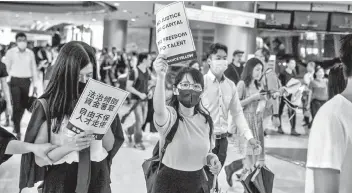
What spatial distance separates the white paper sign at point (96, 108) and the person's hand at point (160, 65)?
→ 18.5 inches

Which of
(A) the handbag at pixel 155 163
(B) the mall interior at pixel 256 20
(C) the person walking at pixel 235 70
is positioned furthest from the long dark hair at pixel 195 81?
(C) the person walking at pixel 235 70

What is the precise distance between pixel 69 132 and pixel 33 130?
7.4 inches

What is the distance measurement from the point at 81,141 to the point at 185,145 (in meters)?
0.81

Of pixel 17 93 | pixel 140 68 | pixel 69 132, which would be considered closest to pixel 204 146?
pixel 69 132

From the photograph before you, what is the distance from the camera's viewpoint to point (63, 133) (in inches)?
82.0

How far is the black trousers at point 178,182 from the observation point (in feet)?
8.57

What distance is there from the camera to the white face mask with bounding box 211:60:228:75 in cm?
419

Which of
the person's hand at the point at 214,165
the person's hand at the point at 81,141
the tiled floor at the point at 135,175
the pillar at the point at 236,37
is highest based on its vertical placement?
the pillar at the point at 236,37

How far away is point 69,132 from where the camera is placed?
1984 mm

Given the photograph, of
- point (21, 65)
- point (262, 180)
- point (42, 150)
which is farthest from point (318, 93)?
point (42, 150)

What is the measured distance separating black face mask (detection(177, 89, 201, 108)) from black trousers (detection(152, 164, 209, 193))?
1.23 feet

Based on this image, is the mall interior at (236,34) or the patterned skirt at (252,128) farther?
the mall interior at (236,34)

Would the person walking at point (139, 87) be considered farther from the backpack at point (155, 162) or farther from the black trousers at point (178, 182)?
the black trousers at point (178, 182)

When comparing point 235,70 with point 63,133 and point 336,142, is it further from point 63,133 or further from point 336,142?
point 336,142
